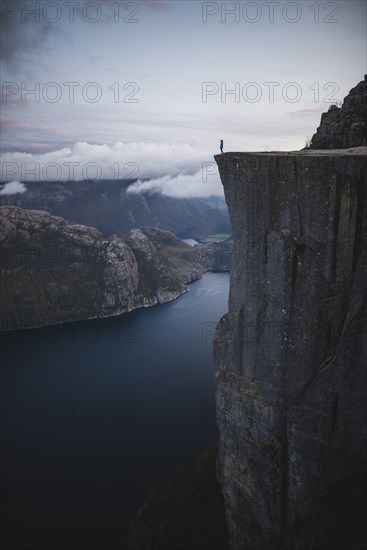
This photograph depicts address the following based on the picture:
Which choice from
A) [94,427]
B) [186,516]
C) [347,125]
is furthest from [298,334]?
[94,427]

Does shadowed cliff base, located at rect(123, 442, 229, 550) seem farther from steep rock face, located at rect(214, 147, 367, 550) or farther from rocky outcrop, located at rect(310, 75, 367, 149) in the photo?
rocky outcrop, located at rect(310, 75, 367, 149)

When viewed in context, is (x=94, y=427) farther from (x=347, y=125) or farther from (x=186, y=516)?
(x=347, y=125)

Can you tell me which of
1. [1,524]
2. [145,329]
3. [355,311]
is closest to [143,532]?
[1,524]

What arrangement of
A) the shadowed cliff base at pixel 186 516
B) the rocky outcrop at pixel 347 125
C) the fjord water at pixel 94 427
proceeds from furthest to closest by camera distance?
the fjord water at pixel 94 427 < the shadowed cliff base at pixel 186 516 < the rocky outcrop at pixel 347 125

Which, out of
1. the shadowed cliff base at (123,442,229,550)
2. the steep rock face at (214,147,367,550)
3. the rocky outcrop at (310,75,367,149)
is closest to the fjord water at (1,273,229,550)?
the shadowed cliff base at (123,442,229,550)

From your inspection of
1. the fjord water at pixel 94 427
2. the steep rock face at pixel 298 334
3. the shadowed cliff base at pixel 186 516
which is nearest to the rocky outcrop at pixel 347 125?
the steep rock face at pixel 298 334

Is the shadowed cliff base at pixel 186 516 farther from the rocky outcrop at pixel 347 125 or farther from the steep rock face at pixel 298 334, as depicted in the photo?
the rocky outcrop at pixel 347 125

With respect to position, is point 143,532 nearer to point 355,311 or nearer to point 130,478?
point 130,478
